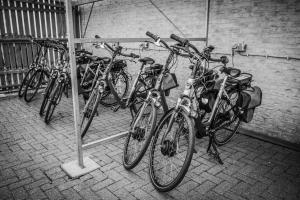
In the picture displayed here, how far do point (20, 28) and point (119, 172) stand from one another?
24.5 ft

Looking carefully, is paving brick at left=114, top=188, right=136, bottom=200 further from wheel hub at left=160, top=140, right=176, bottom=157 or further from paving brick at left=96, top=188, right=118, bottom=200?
wheel hub at left=160, top=140, right=176, bottom=157

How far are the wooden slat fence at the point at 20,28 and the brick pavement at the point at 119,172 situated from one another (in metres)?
3.71

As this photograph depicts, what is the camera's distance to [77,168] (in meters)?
3.54

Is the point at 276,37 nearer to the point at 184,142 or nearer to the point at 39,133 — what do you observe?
the point at 184,142

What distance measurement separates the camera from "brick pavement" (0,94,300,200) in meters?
3.06

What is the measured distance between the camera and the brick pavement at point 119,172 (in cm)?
306

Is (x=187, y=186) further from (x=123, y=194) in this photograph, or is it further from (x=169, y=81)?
(x=169, y=81)

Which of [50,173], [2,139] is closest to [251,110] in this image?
→ [50,173]

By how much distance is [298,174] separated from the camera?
352cm

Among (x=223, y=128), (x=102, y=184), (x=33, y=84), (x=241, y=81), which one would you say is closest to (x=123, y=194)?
(x=102, y=184)

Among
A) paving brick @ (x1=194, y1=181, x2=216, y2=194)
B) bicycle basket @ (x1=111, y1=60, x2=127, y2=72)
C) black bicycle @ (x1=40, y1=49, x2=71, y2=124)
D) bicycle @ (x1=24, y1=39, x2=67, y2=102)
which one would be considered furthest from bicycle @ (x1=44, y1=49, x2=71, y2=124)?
paving brick @ (x1=194, y1=181, x2=216, y2=194)

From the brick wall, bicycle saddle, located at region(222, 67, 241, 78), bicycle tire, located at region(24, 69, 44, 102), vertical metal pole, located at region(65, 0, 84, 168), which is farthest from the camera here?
bicycle tire, located at region(24, 69, 44, 102)

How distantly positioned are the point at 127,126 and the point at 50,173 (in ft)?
6.76

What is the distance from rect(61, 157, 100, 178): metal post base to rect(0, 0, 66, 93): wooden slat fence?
524cm
